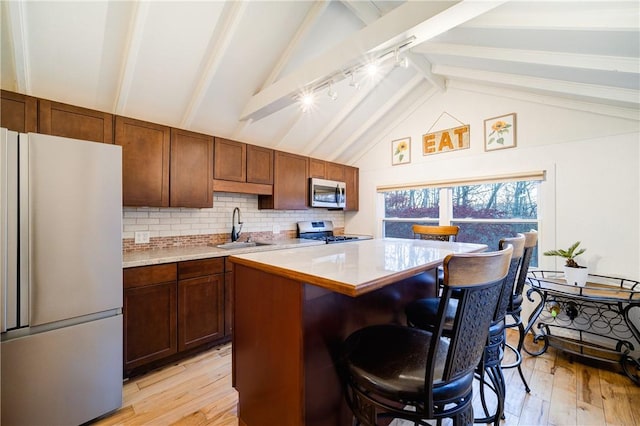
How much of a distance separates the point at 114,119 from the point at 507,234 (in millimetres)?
4248

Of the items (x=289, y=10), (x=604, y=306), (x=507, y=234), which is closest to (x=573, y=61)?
(x=507, y=234)

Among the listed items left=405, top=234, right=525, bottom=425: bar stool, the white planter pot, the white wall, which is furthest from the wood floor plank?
the white wall

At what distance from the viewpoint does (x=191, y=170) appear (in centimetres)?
268

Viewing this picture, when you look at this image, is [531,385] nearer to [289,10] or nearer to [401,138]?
[401,138]

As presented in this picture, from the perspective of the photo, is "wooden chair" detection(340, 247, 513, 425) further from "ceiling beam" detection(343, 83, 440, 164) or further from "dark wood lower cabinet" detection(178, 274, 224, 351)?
"ceiling beam" detection(343, 83, 440, 164)

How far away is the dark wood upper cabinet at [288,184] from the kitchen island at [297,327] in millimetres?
2057

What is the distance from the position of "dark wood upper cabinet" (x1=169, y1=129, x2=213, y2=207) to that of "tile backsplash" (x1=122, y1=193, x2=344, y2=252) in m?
0.34

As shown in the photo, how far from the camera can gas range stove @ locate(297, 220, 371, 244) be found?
4.08m

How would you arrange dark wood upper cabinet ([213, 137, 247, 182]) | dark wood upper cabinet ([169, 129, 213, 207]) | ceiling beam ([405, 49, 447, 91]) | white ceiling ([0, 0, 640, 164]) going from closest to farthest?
white ceiling ([0, 0, 640, 164]) → dark wood upper cabinet ([169, 129, 213, 207]) → dark wood upper cabinet ([213, 137, 247, 182]) → ceiling beam ([405, 49, 447, 91])

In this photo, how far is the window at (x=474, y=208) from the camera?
307 centimetres

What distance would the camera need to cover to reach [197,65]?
7.42 ft

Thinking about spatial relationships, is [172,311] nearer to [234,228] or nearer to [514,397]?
[234,228]

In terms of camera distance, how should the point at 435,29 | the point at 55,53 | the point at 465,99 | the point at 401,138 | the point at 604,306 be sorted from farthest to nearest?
the point at 401,138
the point at 465,99
the point at 604,306
the point at 55,53
the point at 435,29

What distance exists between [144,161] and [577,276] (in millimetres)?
3949
